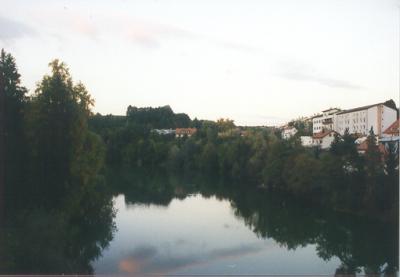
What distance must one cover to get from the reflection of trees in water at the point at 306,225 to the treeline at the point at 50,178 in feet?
8.46

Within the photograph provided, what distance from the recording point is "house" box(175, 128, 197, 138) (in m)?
12.4

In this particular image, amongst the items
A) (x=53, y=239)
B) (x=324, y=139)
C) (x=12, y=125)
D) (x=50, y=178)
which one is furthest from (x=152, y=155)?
(x=53, y=239)

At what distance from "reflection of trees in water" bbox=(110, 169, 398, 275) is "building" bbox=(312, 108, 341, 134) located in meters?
1.55

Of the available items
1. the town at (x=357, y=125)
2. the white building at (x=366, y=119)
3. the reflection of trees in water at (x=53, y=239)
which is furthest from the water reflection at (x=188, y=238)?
the white building at (x=366, y=119)

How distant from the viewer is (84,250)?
5.12 m

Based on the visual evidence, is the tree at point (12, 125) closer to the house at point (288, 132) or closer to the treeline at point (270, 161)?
the treeline at point (270, 161)

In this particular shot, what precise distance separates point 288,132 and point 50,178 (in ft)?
27.9

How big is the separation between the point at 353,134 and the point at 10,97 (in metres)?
5.26

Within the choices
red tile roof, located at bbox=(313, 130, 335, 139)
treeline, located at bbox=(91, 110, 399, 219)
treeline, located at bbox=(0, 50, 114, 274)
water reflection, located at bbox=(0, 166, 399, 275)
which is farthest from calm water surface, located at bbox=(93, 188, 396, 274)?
red tile roof, located at bbox=(313, 130, 335, 139)

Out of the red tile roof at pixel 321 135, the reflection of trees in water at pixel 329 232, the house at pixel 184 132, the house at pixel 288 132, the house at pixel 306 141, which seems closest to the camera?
the reflection of trees in water at pixel 329 232

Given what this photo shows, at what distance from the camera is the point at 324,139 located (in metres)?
9.45

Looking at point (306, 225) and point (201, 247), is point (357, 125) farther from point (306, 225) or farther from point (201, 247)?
point (201, 247)

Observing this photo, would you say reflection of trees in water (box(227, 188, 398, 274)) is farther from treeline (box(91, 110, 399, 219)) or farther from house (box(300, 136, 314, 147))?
house (box(300, 136, 314, 147))

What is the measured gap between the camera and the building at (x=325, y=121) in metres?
7.20
